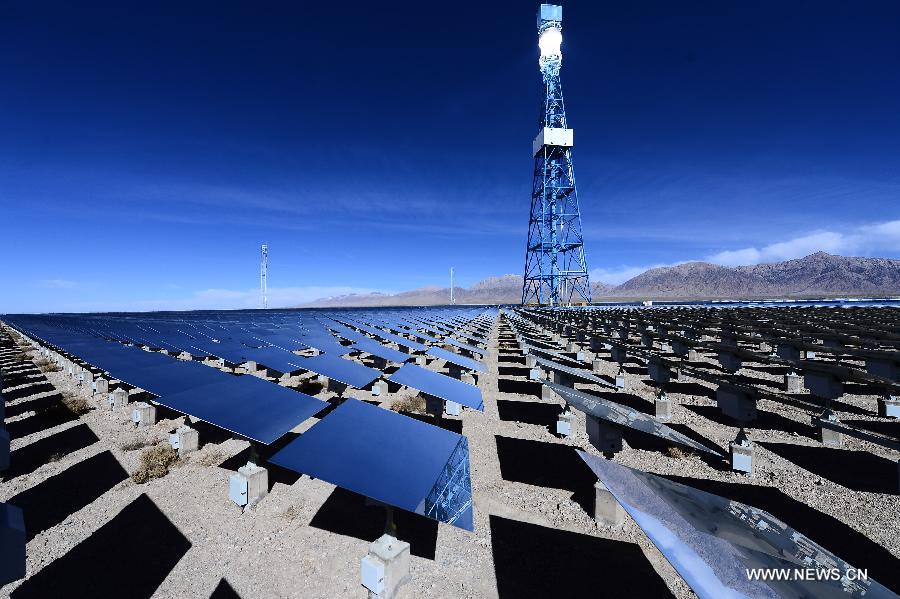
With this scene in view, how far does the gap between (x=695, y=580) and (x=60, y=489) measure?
10729mm

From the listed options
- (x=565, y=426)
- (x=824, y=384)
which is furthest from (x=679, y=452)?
(x=824, y=384)

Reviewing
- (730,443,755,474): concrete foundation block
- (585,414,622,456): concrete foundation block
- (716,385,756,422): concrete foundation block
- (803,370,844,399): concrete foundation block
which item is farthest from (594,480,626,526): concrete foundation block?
(803,370,844,399): concrete foundation block

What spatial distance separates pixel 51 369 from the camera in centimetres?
2019

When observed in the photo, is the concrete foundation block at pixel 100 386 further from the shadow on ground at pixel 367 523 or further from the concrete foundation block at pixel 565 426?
the concrete foundation block at pixel 565 426

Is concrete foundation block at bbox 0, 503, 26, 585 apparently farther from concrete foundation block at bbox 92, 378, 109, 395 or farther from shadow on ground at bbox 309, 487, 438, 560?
concrete foundation block at bbox 92, 378, 109, 395

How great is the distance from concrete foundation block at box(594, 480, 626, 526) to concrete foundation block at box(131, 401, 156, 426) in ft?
38.8

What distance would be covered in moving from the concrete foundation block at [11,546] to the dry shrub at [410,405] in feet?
33.3

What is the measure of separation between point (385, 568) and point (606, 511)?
3867 millimetres

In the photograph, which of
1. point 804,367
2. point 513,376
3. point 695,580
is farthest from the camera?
point 513,376

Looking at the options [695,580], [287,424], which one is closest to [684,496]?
[695,580]

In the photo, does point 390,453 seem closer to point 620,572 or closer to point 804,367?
point 620,572

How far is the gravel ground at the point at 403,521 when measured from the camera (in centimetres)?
528

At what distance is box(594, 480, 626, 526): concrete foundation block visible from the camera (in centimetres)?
646

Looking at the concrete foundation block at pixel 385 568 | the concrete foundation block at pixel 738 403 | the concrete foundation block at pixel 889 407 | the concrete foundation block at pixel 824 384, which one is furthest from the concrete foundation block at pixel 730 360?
the concrete foundation block at pixel 385 568
